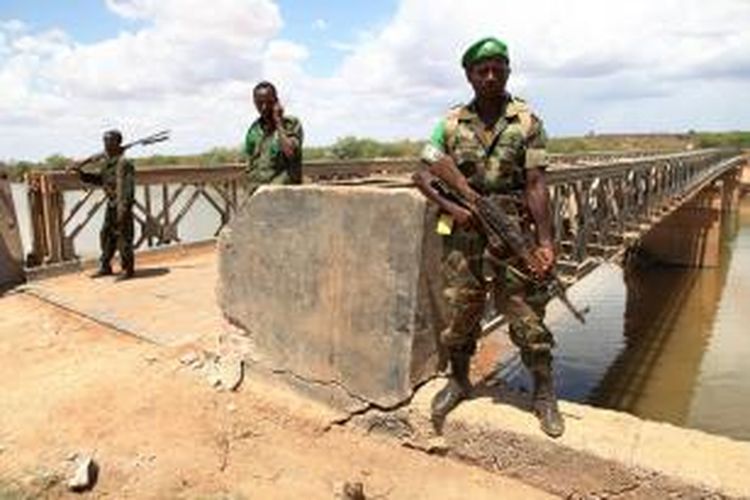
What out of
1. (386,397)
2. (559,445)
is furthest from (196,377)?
(559,445)

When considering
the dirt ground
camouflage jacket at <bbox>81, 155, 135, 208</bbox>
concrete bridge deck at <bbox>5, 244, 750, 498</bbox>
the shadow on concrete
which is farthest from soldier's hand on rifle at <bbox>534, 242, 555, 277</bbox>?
the shadow on concrete

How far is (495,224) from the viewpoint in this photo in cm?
444

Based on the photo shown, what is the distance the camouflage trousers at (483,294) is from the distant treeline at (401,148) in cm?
722

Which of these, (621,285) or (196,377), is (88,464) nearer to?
(196,377)

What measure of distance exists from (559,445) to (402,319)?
3.71ft

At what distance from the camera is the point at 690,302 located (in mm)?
22078

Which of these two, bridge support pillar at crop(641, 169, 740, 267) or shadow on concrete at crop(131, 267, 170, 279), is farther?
bridge support pillar at crop(641, 169, 740, 267)

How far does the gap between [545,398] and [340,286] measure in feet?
4.65

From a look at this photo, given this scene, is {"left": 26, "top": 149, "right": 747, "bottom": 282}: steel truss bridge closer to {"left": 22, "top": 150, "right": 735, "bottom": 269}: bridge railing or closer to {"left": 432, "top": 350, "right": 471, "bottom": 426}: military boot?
{"left": 22, "top": 150, "right": 735, "bottom": 269}: bridge railing

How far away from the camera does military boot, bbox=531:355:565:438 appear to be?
451 cm

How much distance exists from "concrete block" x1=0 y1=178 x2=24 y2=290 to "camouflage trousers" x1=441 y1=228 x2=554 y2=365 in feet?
22.3

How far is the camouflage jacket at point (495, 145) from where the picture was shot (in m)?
4.42

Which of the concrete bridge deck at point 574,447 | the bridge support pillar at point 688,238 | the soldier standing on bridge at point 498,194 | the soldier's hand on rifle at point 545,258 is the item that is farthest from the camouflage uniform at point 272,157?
the bridge support pillar at point 688,238

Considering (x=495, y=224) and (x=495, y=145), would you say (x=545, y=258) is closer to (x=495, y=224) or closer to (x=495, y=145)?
(x=495, y=224)
